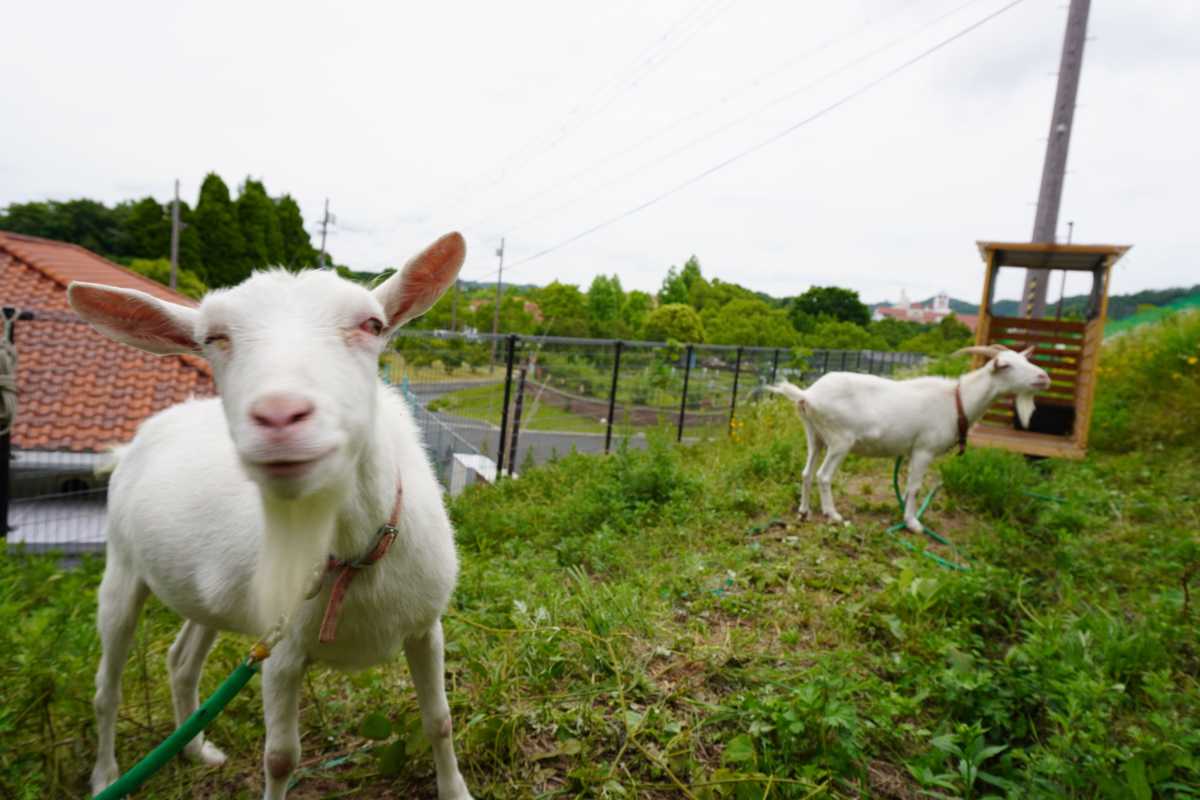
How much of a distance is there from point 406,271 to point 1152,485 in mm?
6598

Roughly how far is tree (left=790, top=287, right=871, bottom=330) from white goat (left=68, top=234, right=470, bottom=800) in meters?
41.7

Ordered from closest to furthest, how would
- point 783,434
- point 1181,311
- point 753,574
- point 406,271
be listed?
point 406,271, point 753,574, point 783,434, point 1181,311

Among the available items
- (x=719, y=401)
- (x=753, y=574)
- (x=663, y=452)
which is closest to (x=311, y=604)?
(x=753, y=574)

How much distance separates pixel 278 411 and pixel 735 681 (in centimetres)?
213

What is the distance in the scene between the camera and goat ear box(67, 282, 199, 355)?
1.33 metres

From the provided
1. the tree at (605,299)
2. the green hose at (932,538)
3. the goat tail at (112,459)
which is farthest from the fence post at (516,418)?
the tree at (605,299)

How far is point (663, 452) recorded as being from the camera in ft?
17.1

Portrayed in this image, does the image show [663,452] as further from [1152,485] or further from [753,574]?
[1152,485]

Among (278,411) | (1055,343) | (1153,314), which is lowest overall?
(278,411)

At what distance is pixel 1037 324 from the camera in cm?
643

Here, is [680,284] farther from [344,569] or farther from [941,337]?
[344,569]

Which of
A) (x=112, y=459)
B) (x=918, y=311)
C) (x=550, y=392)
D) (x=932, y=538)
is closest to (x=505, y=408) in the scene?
(x=550, y=392)

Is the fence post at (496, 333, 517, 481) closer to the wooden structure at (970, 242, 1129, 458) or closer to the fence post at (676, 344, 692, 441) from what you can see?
the fence post at (676, 344, 692, 441)

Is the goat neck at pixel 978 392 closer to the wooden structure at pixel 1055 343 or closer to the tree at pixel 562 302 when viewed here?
the wooden structure at pixel 1055 343
